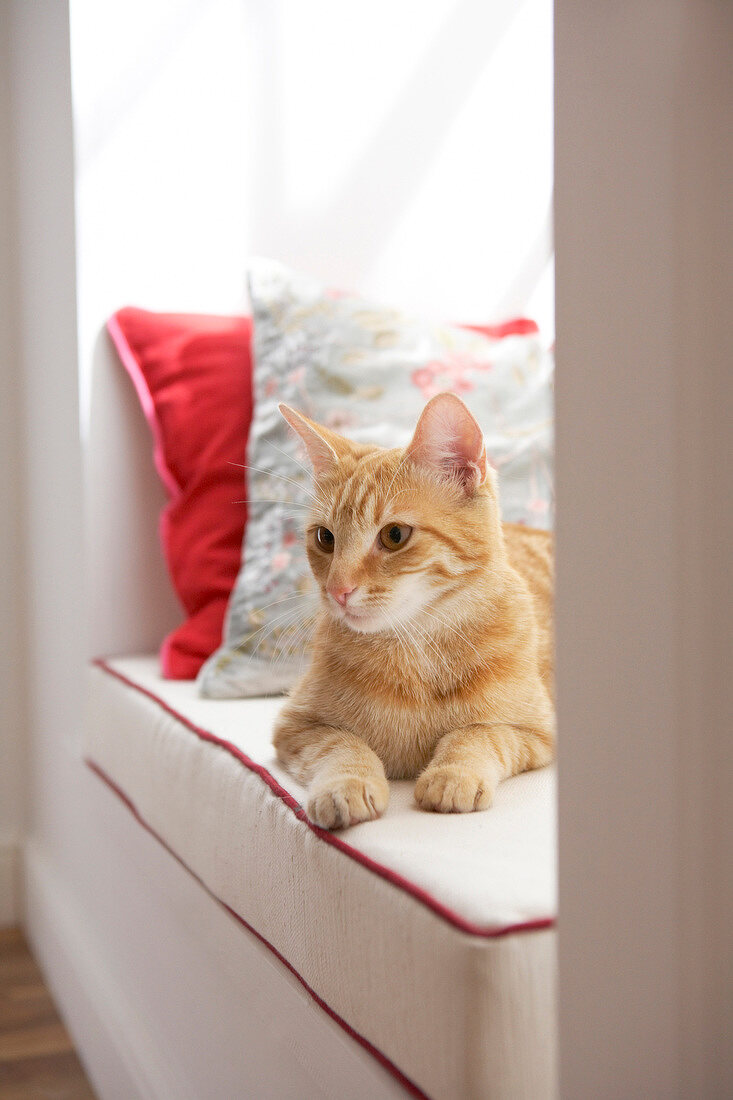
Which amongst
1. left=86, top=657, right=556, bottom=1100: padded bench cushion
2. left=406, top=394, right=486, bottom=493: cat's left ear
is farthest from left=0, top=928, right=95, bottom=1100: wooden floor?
left=406, top=394, right=486, bottom=493: cat's left ear

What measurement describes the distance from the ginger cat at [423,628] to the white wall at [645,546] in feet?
1.07

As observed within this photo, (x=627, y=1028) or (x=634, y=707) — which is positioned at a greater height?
(x=634, y=707)

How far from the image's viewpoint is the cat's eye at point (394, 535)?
3.03ft

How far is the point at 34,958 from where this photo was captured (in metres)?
2.12

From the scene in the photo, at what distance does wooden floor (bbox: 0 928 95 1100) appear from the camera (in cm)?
160

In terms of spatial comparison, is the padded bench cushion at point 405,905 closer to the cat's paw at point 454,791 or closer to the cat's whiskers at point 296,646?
the cat's paw at point 454,791

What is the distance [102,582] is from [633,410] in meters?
1.40

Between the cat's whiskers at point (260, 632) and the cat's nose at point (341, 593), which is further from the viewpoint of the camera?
the cat's whiskers at point (260, 632)

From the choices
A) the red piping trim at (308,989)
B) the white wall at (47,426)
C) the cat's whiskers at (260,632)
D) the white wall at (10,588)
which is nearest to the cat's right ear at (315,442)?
the cat's whiskers at (260,632)

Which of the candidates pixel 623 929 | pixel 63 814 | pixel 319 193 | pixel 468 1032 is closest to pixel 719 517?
pixel 623 929

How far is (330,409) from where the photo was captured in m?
1.46

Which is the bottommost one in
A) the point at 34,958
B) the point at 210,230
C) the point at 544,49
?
the point at 34,958

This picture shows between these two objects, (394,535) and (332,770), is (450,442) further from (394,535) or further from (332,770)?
(332,770)

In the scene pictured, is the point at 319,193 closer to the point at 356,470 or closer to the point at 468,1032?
the point at 356,470
